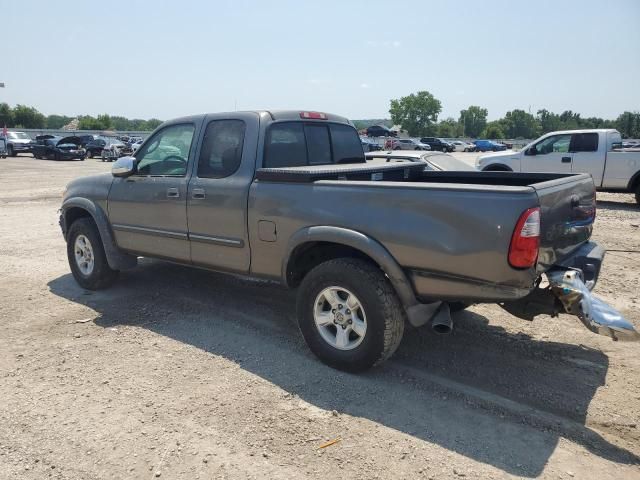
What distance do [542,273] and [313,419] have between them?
1.72m

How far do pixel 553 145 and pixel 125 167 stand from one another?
11.4 m

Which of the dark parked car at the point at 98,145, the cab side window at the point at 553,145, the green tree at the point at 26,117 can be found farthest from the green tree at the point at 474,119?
the cab side window at the point at 553,145

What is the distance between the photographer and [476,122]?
142m

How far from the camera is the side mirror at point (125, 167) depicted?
16.2ft

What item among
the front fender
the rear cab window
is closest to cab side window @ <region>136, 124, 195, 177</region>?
the front fender

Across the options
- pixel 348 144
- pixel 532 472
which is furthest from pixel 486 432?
pixel 348 144

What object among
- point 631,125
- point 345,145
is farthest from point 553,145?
point 631,125

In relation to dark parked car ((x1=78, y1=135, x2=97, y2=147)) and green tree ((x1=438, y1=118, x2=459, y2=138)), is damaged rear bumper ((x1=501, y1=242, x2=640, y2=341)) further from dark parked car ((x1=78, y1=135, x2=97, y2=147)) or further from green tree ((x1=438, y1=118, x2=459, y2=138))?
green tree ((x1=438, y1=118, x2=459, y2=138))

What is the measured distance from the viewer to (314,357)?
3.92 m

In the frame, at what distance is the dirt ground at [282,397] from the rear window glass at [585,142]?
815cm

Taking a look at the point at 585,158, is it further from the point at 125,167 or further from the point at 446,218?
the point at 125,167

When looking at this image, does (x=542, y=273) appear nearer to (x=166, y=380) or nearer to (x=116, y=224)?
(x=166, y=380)

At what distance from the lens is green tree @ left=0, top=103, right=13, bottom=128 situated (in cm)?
7709

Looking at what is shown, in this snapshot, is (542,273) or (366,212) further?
(366,212)
